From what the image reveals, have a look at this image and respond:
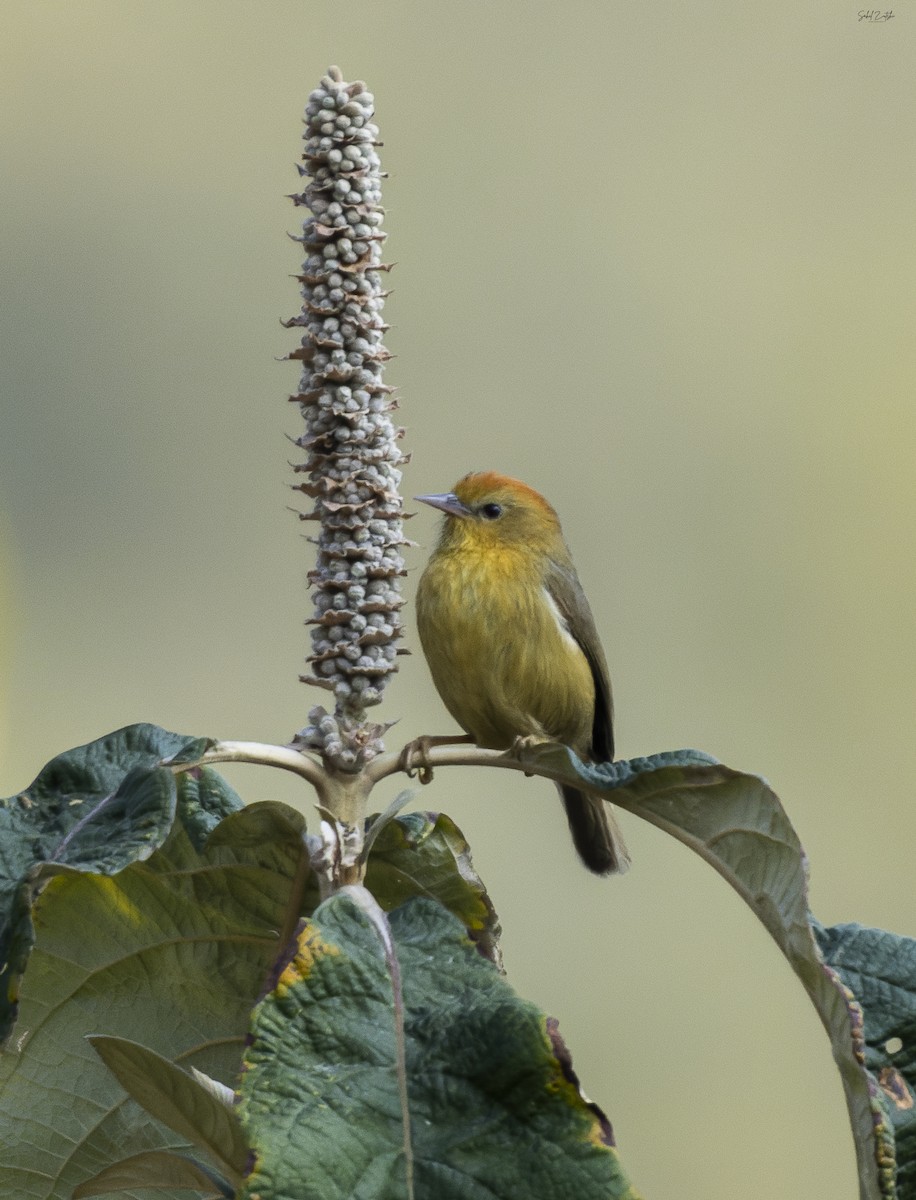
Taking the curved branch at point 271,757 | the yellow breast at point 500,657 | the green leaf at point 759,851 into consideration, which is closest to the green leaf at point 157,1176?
the curved branch at point 271,757

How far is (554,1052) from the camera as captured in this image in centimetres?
90

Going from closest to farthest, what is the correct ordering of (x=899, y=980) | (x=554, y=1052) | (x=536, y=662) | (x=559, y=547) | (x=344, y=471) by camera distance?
(x=554, y=1052) → (x=899, y=980) → (x=344, y=471) → (x=536, y=662) → (x=559, y=547)

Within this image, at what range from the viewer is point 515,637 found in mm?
2223

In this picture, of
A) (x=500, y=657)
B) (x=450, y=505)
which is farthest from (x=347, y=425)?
(x=450, y=505)

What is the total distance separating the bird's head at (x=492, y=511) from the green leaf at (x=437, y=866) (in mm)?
1153

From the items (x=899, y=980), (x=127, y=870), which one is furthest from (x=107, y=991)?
(x=899, y=980)

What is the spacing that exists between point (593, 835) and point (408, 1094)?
1.48m

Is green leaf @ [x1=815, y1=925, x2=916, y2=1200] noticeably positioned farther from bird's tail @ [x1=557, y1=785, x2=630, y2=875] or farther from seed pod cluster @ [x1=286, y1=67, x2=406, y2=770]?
bird's tail @ [x1=557, y1=785, x2=630, y2=875]

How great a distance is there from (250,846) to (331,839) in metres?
0.11

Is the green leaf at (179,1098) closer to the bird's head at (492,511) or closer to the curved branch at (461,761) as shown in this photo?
the curved branch at (461,761)

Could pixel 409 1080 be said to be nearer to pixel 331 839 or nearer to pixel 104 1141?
pixel 331 839

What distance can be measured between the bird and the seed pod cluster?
889mm

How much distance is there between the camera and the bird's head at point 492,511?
2.37 meters

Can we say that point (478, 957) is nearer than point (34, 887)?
No
